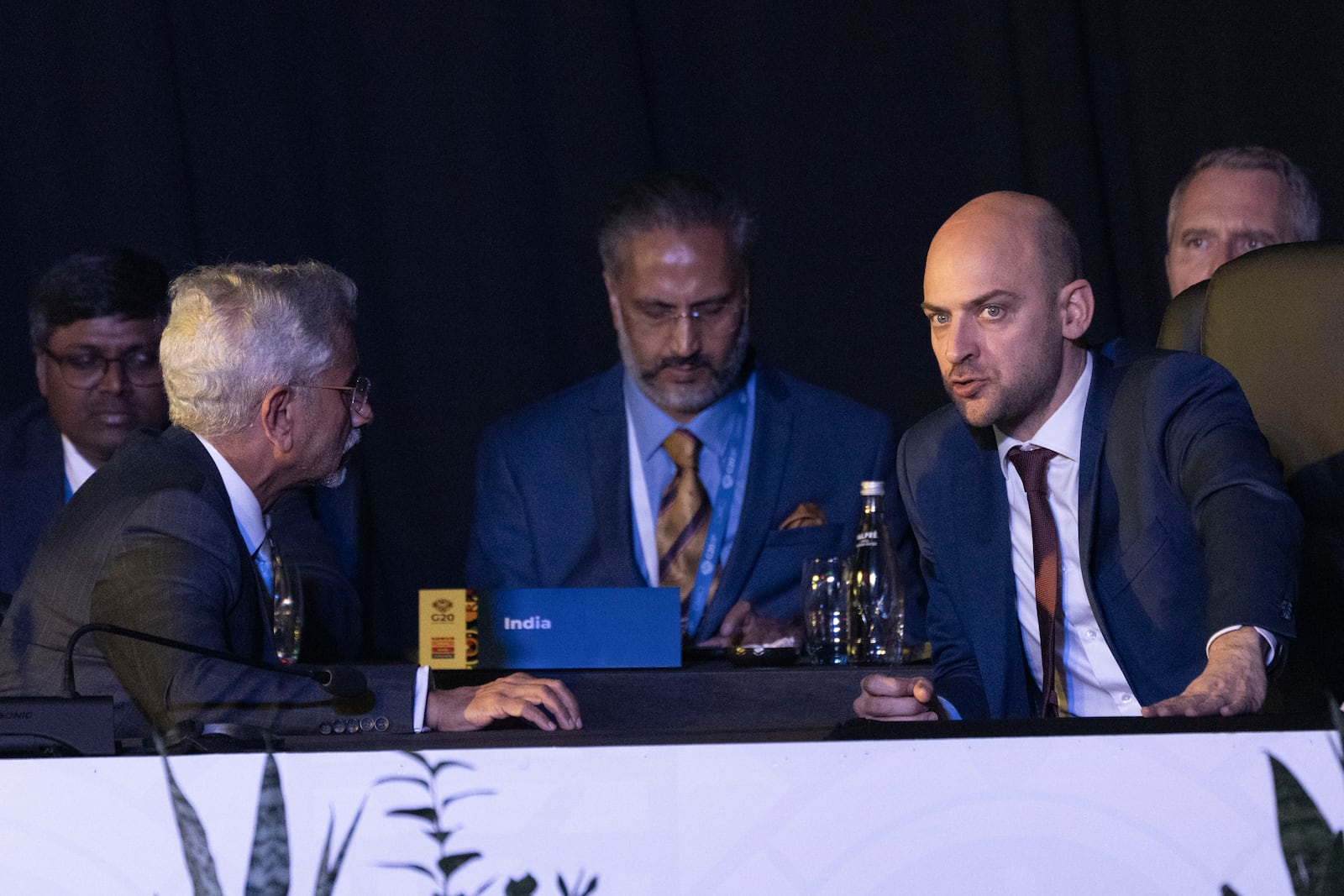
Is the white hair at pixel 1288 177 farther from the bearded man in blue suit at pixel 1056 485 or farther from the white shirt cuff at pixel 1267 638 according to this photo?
the white shirt cuff at pixel 1267 638

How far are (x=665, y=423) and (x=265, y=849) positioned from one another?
1.90 m

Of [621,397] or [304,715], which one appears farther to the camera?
[621,397]

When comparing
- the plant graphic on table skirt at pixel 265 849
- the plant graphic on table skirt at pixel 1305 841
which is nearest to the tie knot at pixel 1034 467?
the plant graphic on table skirt at pixel 1305 841

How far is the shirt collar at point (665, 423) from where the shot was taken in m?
2.95

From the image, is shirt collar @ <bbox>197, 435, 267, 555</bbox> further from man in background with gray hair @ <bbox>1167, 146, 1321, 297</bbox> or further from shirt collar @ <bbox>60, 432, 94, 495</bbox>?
man in background with gray hair @ <bbox>1167, 146, 1321, 297</bbox>

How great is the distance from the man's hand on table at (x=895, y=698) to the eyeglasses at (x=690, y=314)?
4.41ft

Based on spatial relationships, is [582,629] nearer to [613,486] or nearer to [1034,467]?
[1034,467]

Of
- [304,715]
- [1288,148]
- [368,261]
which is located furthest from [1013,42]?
[304,715]

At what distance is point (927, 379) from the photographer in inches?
147

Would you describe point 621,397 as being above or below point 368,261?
below

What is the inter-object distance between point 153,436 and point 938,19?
249 cm

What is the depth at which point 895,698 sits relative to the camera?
1701 mm

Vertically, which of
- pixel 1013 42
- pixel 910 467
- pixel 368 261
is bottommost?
pixel 910 467

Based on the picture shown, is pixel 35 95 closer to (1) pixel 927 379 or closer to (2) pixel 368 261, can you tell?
(2) pixel 368 261
